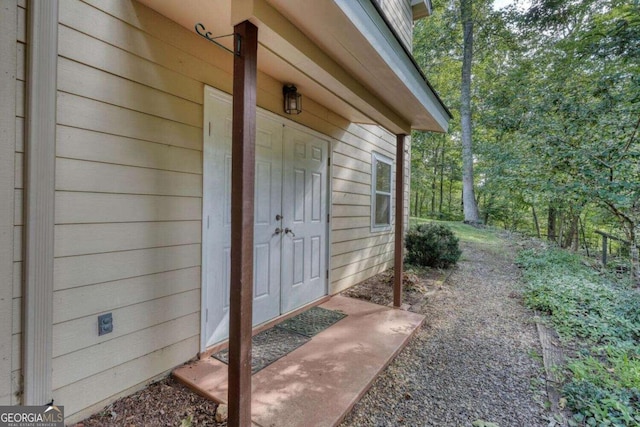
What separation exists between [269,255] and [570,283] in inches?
172

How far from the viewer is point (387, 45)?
2100mm

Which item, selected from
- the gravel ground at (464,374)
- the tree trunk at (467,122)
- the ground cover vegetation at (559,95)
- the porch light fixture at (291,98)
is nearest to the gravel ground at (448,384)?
the gravel ground at (464,374)

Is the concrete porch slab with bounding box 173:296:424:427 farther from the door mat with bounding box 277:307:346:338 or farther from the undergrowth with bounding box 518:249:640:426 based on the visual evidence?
the undergrowth with bounding box 518:249:640:426

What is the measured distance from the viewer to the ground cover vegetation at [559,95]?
456 cm

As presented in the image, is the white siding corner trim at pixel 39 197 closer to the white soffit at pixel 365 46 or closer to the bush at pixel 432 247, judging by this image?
the white soffit at pixel 365 46

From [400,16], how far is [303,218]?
473 centimetres

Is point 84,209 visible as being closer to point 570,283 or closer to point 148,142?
point 148,142

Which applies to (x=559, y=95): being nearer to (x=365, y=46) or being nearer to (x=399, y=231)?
(x=399, y=231)

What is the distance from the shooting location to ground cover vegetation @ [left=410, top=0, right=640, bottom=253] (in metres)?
4.56

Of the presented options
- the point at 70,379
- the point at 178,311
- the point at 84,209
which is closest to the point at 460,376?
the point at 178,311

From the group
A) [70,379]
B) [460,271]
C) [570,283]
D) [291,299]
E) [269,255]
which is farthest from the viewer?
[460,271]

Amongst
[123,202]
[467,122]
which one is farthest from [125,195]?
[467,122]

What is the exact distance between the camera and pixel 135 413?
172cm

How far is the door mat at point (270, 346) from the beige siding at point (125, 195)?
1.55ft
